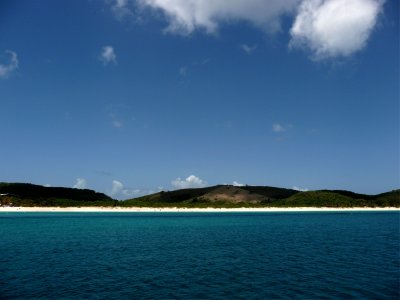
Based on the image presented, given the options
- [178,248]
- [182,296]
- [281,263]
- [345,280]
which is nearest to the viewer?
[182,296]

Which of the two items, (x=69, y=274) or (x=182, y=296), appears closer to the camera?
(x=182, y=296)

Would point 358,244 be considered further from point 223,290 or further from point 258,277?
point 223,290

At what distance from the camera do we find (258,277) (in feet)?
95.8

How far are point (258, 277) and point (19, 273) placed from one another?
72.4 feet

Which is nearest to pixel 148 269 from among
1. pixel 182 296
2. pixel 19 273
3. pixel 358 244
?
pixel 182 296

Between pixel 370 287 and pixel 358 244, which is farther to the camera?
pixel 358 244

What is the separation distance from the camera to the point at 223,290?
82.7 ft

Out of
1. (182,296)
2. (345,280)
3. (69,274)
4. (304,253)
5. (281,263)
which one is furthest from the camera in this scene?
(304,253)

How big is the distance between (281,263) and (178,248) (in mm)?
17022

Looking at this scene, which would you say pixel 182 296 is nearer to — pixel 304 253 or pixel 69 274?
pixel 69 274

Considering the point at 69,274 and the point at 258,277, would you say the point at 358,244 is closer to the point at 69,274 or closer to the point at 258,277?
the point at 258,277

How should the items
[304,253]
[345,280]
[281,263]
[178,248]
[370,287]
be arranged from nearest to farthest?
[370,287], [345,280], [281,263], [304,253], [178,248]

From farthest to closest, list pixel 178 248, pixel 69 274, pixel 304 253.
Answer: pixel 178 248, pixel 304 253, pixel 69 274

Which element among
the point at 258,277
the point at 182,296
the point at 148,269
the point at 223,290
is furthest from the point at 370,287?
the point at 148,269
